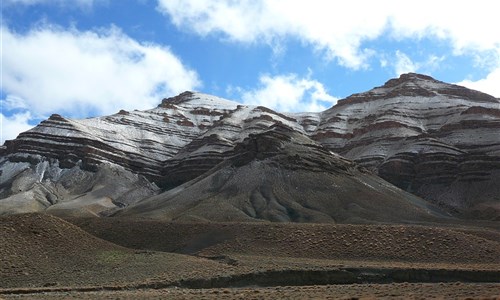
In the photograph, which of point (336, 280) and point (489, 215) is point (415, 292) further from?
point (489, 215)

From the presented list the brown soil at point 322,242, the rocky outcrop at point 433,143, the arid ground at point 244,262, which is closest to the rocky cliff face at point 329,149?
the rocky outcrop at point 433,143

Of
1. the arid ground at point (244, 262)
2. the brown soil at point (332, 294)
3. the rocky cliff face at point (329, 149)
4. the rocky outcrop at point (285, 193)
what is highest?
the rocky cliff face at point (329, 149)

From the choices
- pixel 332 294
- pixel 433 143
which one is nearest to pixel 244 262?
pixel 332 294

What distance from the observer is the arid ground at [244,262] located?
1294 inches

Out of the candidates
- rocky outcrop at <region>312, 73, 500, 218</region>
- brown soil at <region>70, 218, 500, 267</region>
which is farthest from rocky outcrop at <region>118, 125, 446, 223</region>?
rocky outcrop at <region>312, 73, 500, 218</region>

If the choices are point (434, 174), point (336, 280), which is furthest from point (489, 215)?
point (336, 280)

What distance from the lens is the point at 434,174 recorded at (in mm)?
138125

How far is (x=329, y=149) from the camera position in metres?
163

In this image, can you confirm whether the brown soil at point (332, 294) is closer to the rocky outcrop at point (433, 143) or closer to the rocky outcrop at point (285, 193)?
the rocky outcrop at point (285, 193)

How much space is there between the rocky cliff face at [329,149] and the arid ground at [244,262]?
57.5 meters

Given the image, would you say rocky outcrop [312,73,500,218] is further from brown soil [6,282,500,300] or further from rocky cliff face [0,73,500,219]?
brown soil [6,282,500,300]

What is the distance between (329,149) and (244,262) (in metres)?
118

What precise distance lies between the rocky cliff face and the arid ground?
57457mm

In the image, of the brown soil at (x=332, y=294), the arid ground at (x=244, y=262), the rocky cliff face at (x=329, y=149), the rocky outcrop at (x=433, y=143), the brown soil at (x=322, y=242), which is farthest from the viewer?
the rocky cliff face at (x=329, y=149)
